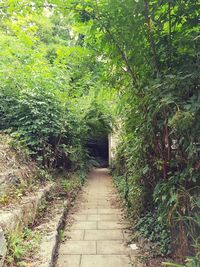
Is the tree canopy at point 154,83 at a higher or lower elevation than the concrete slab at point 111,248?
higher

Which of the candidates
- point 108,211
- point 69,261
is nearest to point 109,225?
point 108,211

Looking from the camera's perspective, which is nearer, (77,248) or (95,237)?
(77,248)

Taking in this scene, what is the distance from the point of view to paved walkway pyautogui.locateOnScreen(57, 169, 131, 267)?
3256 millimetres

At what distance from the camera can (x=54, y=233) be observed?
3.68m

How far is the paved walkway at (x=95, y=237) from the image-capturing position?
3256 millimetres

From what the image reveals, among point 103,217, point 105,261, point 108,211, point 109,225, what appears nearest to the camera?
point 105,261

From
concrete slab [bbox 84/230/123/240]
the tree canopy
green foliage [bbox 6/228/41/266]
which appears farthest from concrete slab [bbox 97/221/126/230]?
green foliage [bbox 6/228/41/266]

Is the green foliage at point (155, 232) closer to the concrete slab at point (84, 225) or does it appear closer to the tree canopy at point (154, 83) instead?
the tree canopy at point (154, 83)

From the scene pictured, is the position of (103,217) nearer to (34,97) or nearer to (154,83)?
(34,97)

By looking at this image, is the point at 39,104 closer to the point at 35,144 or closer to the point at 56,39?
the point at 35,144

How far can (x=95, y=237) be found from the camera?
4059 millimetres

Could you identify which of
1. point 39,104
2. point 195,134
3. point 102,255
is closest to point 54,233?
point 102,255

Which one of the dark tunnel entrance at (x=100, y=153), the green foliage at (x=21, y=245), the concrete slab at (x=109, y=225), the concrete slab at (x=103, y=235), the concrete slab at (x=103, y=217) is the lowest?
the concrete slab at (x=103, y=217)

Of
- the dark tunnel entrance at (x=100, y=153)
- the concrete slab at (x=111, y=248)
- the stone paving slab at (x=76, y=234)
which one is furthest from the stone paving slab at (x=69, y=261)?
the dark tunnel entrance at (x=100, y=153)
